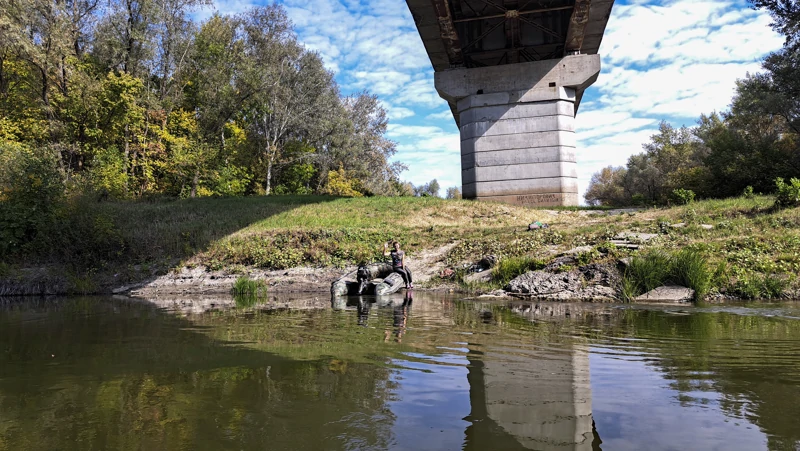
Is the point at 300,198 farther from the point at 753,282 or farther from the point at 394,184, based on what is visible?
the point at 394,184

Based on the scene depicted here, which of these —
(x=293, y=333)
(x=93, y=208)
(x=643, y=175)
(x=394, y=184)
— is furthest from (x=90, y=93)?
(x=643, y=175)

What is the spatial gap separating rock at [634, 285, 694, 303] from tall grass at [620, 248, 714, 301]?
0.12 m

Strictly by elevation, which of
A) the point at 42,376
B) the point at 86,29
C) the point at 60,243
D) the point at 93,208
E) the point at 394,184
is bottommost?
the point at 42,376

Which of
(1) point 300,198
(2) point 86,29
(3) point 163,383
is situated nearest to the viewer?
(3) point 163,383

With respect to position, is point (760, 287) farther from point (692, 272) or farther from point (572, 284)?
point (572, 284)

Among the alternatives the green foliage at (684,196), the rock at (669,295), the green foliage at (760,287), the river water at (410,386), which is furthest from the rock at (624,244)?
the green foliage at (684,196)

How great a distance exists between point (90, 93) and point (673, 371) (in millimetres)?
37684

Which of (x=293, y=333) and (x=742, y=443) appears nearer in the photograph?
(x=742, y=443)

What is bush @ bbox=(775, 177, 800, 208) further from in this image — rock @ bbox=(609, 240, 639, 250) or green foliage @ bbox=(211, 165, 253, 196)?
green foliage @ bbox=(211, 165, 253, 196)

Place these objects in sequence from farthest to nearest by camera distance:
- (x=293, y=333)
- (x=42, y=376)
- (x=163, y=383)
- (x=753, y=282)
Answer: (x=753, y=282) → (x=293, y=333) → (x=42, y=376) → (x=163, y=383)

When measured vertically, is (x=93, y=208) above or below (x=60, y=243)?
above

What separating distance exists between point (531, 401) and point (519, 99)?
2323 cm

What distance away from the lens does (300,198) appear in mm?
26953

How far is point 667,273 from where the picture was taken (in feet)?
34.4
